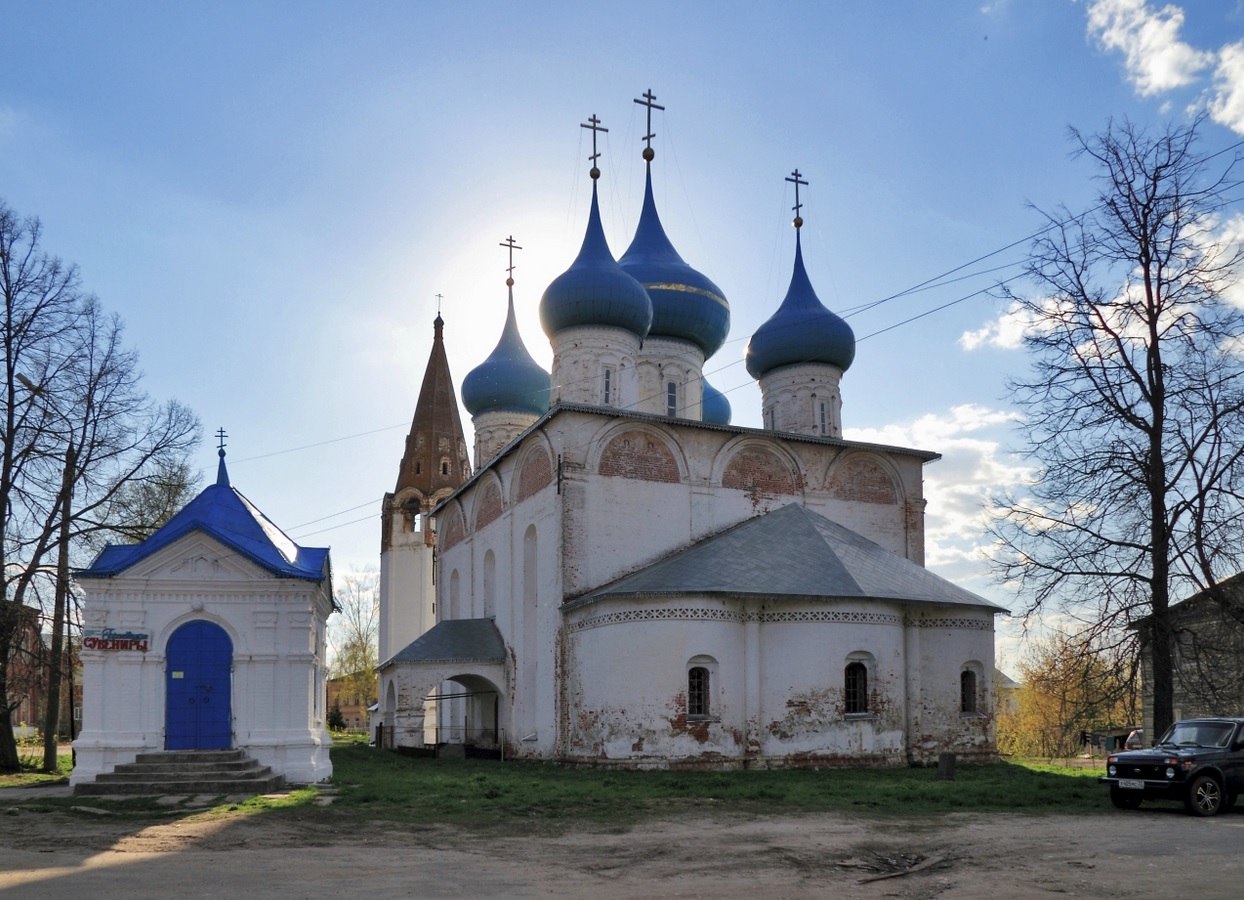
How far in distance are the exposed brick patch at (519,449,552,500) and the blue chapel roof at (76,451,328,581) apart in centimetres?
639

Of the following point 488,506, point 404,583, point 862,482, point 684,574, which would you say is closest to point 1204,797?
point 684,574

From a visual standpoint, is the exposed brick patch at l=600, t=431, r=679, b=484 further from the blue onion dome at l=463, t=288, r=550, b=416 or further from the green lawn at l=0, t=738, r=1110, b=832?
the blue onion dome at l=463, t=288, r=550, b=416

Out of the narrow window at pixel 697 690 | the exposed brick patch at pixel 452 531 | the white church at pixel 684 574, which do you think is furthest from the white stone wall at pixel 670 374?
the narrow window at pixel 697 690

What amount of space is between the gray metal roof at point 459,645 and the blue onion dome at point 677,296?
867 centimetres

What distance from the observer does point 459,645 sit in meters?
26.3

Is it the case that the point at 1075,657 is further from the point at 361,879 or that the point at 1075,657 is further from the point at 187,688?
the point at 187,688

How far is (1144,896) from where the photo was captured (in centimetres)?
786

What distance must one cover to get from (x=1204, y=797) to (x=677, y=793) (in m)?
6.38

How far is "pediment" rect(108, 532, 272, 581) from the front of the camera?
16.1m

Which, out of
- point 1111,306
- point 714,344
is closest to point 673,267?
point 714,344

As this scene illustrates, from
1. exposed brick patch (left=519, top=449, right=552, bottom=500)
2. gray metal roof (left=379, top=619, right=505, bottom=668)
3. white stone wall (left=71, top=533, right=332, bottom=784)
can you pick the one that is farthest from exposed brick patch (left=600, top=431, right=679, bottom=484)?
white stone wall (left=71, top=533, right=332, bottom=784)

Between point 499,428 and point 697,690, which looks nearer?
point 697,690

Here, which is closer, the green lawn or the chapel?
the green lawn

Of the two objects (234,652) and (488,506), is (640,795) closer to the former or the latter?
(234,652)
